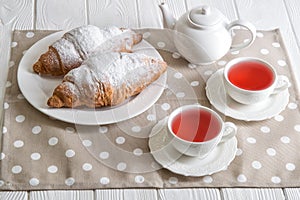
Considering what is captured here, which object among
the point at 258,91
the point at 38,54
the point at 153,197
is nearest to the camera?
the point at 153,197

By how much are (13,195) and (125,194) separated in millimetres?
197

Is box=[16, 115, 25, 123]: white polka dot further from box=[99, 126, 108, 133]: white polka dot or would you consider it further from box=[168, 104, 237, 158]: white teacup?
box=[168, 104, 237, 158]: white teacup

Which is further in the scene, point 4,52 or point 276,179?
point 4,52

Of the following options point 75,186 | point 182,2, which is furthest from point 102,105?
point 182,2

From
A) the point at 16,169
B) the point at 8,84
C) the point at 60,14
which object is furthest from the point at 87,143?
the point at 60,14

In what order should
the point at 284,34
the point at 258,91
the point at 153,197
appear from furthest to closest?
the point at 284,34 → the point at 258,91 → the point at 153,197

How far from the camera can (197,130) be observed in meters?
1.12

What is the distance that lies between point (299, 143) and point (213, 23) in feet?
1.02

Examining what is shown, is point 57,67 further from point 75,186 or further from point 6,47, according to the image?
point 75,186

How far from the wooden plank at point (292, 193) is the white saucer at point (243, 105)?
17 centimetres

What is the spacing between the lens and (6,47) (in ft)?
4.43

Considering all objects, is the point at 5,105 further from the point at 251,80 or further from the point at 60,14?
the point at 251,80

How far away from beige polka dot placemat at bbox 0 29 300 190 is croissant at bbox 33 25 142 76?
84 millimetres

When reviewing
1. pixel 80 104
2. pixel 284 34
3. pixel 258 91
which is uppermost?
pixel 80 104
